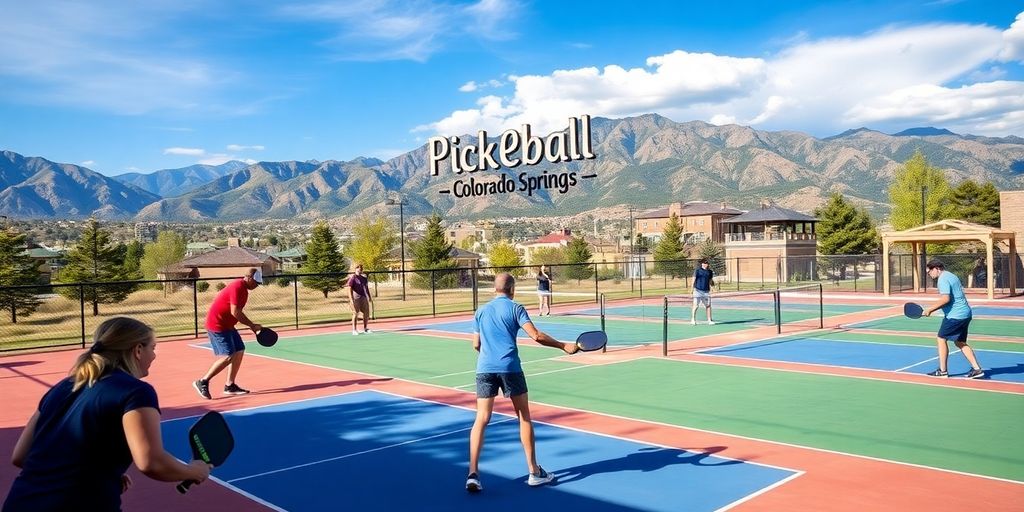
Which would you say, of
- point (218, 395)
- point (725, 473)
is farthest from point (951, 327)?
point (218, 395)

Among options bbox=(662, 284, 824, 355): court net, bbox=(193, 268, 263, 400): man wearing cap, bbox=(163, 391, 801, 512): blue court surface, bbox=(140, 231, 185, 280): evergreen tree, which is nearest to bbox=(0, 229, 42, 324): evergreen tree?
bbox=(662, 284, 824, 355): court net

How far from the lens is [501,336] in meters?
7.57

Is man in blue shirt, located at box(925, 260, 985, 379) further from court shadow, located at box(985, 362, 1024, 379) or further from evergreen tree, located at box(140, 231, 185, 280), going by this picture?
evergreen tree, located at box(140, 231, 185, 280)

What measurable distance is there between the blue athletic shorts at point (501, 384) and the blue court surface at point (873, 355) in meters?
9.97

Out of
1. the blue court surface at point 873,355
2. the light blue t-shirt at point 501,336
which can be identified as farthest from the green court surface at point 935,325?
the light blue t-shirt at point 501,336

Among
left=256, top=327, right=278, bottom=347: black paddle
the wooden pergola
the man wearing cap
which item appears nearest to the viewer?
left=256, top=327, right=278, bottom=347: black paddle

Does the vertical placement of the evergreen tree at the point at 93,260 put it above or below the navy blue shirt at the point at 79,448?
above

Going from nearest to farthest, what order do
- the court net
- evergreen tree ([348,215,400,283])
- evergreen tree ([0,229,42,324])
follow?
the court net → evergreen tree ([0,229,42,324]) → evergreen tree ([348,215,400,283])

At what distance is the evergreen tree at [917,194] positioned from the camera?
66.9 metres

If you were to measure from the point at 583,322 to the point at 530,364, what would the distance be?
1022cm

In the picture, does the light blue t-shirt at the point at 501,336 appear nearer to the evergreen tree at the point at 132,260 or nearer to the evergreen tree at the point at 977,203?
the evergreen tree at the point at 132,260

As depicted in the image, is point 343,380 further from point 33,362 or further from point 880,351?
point 880,351

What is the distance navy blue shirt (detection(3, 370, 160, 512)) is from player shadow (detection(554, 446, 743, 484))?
5.10 m

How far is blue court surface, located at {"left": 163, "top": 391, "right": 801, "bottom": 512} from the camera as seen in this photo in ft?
24.2
